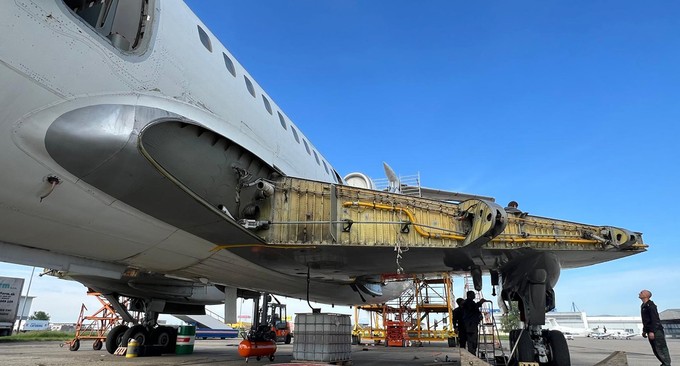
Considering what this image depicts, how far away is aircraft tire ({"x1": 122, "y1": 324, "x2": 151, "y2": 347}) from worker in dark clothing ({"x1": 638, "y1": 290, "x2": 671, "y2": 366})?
13.9 metres

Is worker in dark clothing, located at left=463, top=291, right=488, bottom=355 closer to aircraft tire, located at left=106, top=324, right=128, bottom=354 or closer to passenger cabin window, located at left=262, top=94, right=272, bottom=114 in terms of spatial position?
passenger cabin window, located at left=262, top=94, right=272, bottom=114

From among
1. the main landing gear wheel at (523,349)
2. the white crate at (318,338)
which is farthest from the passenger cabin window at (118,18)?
the main landing gear wheel at (523,349)

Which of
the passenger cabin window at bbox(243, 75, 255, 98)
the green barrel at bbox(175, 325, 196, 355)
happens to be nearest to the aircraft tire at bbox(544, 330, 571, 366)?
the passenger cabin window at bbox(243, 75, 255, 98)

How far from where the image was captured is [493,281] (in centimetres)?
963

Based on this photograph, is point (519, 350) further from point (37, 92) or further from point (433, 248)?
point (37, 92)

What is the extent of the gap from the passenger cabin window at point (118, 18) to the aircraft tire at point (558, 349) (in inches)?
342

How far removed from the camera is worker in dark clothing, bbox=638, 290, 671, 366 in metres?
7.48

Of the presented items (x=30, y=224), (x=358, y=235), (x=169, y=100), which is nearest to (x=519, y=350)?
(x=358, y=235)

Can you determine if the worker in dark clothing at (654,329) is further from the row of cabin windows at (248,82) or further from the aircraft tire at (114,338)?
the aircraft tire at (114,338)

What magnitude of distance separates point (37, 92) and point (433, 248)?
5.85 m

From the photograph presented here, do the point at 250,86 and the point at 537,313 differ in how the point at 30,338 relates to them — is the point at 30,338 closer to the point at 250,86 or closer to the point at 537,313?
the point at 250,86

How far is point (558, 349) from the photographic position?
7957mm

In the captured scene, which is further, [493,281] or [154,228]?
[493,281]

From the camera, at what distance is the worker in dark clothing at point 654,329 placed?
7476 mm
